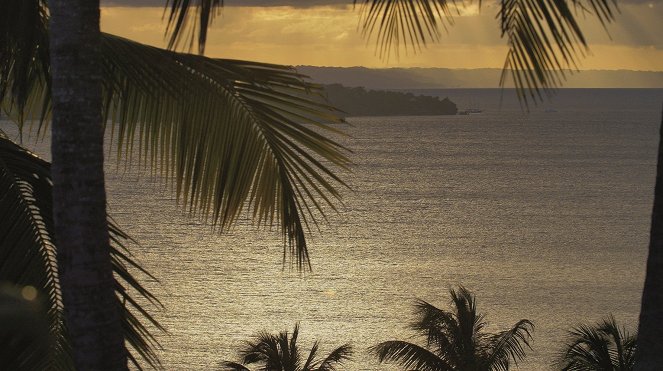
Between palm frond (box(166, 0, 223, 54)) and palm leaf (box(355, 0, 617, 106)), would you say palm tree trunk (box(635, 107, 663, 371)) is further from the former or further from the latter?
palm frond (box(166, 0, 223, 54))

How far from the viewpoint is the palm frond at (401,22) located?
443cm

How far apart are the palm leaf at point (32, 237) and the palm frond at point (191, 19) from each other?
158 cm

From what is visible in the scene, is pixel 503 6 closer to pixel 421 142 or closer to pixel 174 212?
pixel 174 212

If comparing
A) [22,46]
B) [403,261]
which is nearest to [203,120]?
[22,46]

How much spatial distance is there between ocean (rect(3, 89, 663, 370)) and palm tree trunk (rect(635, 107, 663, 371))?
990 inches

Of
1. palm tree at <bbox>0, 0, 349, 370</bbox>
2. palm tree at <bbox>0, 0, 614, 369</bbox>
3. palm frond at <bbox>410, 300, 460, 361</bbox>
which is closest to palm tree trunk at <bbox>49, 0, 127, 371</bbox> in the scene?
palm tree at <bbox>0, 0, 614, 369</bbox>

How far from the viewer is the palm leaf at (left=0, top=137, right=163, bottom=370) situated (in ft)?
17.8

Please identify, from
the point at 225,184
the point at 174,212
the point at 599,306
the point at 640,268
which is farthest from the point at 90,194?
the point at 174,212

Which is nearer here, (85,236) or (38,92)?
A: (85,236)

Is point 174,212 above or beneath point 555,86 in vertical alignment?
beneath

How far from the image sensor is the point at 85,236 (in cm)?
423

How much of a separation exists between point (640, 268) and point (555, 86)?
66950mm

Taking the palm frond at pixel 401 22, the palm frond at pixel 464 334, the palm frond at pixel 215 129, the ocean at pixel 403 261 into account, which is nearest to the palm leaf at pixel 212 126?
the palm frond at pixel 215 129

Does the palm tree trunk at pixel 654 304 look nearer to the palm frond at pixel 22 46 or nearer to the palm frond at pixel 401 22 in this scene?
the palm frond at pixel 401 22
